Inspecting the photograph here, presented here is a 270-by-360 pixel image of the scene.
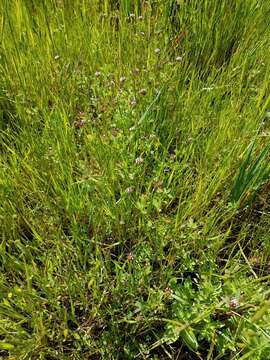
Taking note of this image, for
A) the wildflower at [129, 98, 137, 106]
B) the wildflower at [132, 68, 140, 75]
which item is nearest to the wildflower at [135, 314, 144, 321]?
the wildflower at [129, 98, 137, 106]

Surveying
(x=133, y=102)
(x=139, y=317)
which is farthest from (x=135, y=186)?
(x=139, y=317)

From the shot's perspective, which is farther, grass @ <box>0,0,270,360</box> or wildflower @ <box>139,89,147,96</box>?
wildflower @ <box>139,89,147,96</box>

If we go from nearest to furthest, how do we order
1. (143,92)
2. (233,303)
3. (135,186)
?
(233,303)
(135,186)
(143,92)

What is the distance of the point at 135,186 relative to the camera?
1.36 metres

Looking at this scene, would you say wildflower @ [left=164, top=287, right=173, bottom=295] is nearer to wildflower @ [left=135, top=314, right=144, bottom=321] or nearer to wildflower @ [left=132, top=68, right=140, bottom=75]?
wildflower @ [left=135, top=314, right=144, bottom=321]

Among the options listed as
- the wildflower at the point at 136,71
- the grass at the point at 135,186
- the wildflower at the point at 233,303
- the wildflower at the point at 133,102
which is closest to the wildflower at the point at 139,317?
the grass at the point at 135,186

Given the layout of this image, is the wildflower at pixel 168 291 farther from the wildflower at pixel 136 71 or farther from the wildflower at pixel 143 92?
the wildflower at pixel 136 71

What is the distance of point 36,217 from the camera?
1.35m

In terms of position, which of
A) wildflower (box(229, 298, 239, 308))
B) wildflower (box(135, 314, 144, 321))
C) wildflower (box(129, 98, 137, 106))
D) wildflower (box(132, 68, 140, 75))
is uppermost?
wildflower (box(132, 68, 140, 75))

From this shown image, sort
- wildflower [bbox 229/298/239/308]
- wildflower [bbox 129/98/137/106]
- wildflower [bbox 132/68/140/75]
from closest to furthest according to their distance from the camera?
wildflower [bbox 229/298/239/308], wildflower [bbox 129/98/137/106], wildflower [bbox 132/68/140/75]

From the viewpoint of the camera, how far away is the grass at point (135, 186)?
1.17 meters

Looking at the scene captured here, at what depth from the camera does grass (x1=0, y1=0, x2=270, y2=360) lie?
1.17m

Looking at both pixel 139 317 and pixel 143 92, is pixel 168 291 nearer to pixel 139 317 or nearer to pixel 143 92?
pixel 139 317

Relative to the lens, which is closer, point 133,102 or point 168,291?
point 168,291
